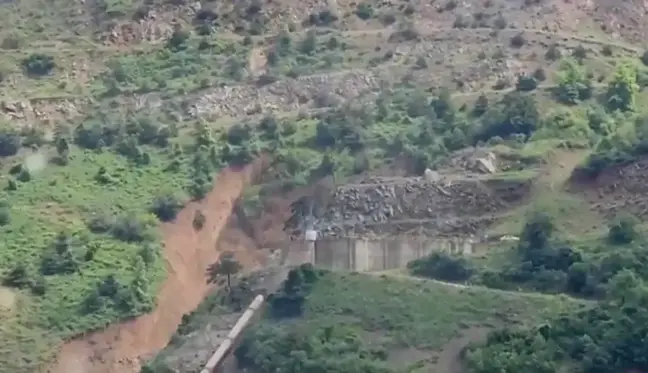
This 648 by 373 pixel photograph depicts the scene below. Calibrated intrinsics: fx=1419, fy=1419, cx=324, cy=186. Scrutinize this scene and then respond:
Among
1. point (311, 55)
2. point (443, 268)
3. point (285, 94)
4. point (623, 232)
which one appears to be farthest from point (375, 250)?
point (311, 55)

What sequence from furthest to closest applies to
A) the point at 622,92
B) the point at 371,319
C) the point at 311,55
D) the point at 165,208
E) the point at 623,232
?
the point at 311,55
the point at 622,92
the point at 165,208
the point at 623,232
the point at 371,319

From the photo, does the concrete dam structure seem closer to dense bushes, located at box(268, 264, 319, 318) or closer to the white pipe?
dense bushes, located at box(268, 264, 319, 318)

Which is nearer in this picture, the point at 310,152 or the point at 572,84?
the point at 310,152

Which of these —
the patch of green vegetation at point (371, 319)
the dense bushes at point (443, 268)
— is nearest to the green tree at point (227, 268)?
the patch of green vegetation at point (371, 319)

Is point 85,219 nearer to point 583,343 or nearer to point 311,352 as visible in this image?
point 311,352

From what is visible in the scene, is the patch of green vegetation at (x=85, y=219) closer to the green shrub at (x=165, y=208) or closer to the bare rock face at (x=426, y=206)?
the green shrub at (x=165, y=208)

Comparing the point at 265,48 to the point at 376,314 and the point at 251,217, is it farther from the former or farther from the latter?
the point at 376,314
